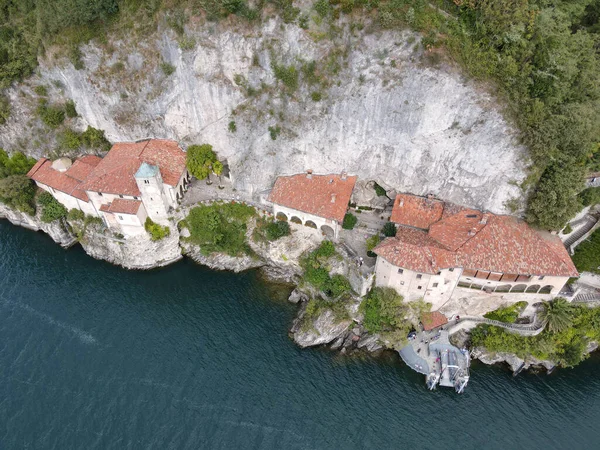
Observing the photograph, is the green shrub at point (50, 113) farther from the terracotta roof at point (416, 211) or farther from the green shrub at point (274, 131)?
the terracotta roof at point (416, 211)

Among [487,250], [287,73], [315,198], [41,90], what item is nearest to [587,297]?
[487,250]

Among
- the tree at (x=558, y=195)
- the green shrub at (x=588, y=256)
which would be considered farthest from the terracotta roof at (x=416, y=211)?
the green shrub at (x=588, y=256)

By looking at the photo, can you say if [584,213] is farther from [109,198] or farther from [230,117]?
[109,198]

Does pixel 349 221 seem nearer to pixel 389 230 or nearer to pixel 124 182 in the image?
pixel 389 230

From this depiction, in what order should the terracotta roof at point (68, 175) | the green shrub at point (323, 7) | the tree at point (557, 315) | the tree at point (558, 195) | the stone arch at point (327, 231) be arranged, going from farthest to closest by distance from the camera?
the terracotta roof at point (68, 175) < the stone arch at point (327, 231) < the tree at point (557, 315) < the green shrub at point (323, 7) < the tree at point (558, 195)

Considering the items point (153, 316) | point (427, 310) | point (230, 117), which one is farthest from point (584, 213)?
point (153, 316)

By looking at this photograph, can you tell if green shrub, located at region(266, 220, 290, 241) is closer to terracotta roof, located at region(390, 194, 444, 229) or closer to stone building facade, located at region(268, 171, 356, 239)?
stone building facade, located at region(268, 171, 356, 239)
